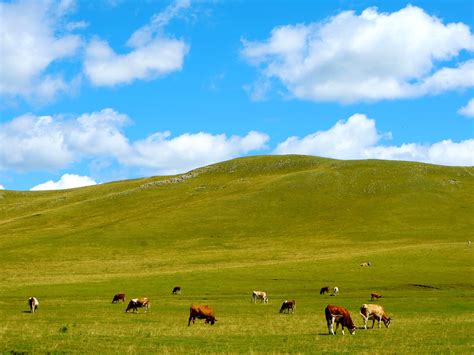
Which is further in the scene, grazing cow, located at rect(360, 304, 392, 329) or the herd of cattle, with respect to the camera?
grazing cow, located at rect(360, 304, 392, 329)

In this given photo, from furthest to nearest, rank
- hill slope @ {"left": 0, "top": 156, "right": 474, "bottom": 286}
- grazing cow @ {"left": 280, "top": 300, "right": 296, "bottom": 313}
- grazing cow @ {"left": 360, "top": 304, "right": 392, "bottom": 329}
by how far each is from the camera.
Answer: hill slope @ {"left": 0, "top": 156, "right": 474, "bottom": 286}
grazing cow @ {"left": 280, "top": 300, "right": 296, "bottom": 313}
grazing cow @ {"left": 360, "top": 304, "right": 392, "bottom": 329}

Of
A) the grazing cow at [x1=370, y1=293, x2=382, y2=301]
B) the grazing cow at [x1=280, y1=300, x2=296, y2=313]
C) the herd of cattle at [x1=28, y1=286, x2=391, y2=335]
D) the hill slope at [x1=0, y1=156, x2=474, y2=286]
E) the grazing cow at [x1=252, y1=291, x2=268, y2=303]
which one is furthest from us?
the hill slope at [x1=0, y1=156, x2=474, y2=286]

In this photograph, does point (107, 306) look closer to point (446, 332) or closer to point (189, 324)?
point (189, 324)

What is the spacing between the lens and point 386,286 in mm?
57438

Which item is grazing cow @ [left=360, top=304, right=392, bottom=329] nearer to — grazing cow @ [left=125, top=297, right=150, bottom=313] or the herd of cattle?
the herd of cattle

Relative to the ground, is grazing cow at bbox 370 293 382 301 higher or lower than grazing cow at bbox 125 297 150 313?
lower

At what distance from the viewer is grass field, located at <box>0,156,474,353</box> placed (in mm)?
27588

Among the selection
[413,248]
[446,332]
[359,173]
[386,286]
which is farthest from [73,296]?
[359,173]

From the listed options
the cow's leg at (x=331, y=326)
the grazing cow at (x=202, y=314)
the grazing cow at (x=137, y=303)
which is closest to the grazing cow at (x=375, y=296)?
the grazing cow at (x=137, y=303)

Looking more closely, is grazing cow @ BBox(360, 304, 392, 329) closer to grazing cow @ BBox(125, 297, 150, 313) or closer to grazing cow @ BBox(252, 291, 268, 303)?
grazing cow @ BBox(125, 297, 150, 313)

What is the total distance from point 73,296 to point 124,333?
1038 inches

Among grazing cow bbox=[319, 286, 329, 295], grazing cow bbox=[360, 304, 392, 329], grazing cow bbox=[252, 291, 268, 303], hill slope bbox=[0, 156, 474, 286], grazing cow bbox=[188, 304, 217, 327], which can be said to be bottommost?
grazing cow bbox=[319, 286, 329, 295]

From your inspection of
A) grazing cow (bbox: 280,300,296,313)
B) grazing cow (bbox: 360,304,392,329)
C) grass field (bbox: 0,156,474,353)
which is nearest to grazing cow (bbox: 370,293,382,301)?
grass field (bbox: 0,156,474,353)

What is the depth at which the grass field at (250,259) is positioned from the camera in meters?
27.6
